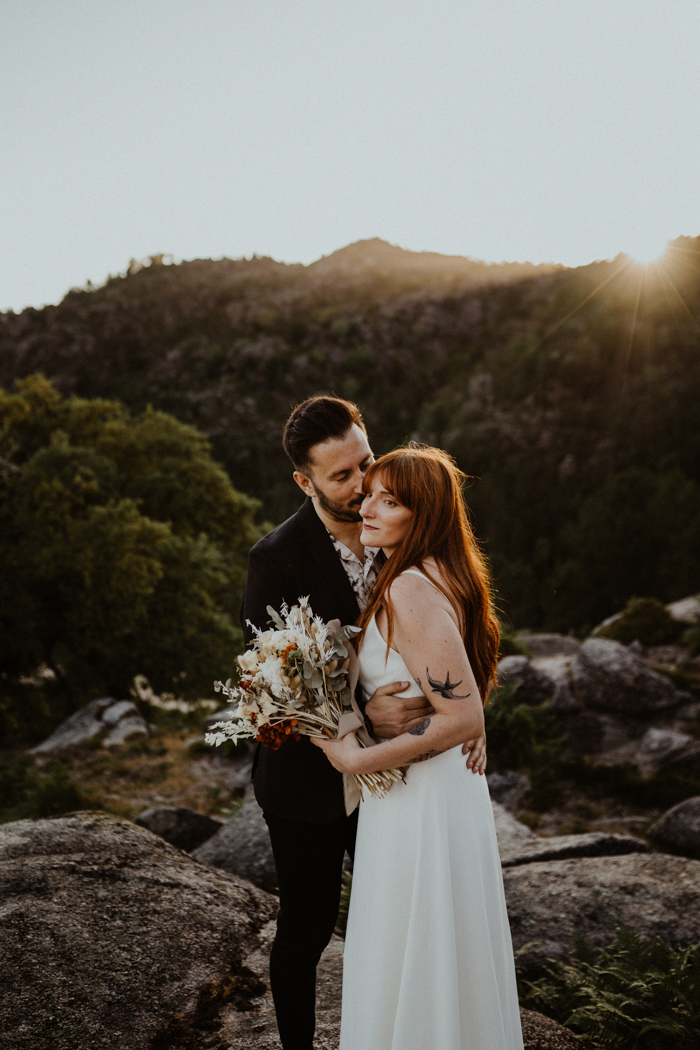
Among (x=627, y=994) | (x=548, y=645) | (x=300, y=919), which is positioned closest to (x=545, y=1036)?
(x=627, y=994)

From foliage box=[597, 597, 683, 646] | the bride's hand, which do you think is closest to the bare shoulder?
the bride's hand

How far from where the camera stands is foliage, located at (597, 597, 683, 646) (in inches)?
499

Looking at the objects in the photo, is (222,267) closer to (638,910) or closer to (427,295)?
(427,295)

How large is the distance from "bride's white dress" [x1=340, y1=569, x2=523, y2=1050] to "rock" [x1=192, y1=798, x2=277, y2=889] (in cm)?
305

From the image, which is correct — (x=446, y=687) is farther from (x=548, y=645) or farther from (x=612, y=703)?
(x=548, y=645)

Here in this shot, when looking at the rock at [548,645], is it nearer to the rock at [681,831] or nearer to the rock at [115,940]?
the rock at [681,831]

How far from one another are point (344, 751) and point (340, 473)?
110 cm

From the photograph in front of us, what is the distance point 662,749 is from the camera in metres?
8.64

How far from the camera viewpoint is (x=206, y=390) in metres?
81.2

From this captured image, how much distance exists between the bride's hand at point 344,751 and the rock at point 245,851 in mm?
3385

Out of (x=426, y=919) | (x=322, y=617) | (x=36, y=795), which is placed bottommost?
(x=36, y=795)

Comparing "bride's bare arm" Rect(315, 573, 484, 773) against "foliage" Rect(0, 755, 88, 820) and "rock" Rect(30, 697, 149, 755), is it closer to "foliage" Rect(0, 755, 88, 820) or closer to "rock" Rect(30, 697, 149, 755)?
"foliage" Rect(0, 755, 88, 820)

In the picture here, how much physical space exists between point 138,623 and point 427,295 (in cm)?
8860

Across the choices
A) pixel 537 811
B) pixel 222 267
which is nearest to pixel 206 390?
pixel 222 267
